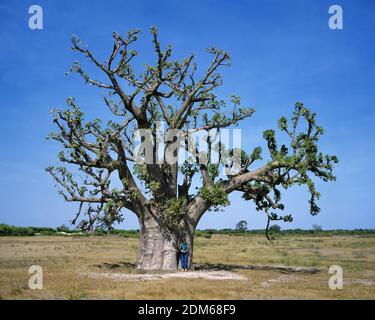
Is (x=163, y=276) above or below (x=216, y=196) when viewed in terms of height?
below

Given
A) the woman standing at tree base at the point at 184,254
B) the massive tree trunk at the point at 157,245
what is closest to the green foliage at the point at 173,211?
the massive tree trunk at the point at 157,245

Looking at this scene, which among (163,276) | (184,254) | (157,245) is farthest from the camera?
(184,254)

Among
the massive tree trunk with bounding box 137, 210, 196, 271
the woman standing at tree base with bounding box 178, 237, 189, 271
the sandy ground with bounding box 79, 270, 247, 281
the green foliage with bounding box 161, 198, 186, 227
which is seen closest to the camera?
the sandy ground with bounding box 79, 270, 247, 281

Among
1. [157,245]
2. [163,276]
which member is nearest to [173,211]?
[157,245]

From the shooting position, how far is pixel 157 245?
21.3m

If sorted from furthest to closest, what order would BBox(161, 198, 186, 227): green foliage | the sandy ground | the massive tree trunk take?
1. the massive tree trunk
2. BBox(161, 198, 186, 227): green foliage
3. the sandy ground

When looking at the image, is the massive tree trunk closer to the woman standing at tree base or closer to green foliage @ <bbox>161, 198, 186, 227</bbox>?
the woman standing at tree base

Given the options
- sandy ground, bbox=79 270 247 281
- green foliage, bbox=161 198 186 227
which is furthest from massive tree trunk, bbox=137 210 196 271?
sandy ground, bbox=79 270 247 281

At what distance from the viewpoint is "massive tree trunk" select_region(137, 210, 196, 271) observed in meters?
21.2

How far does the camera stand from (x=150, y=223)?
21.5 metres

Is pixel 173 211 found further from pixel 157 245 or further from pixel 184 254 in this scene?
pixel 184 254

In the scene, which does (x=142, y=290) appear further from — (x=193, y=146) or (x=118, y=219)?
(x=193, y=146)

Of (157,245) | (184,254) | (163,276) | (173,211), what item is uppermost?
(173,211)

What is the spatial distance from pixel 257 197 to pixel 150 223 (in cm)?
550
